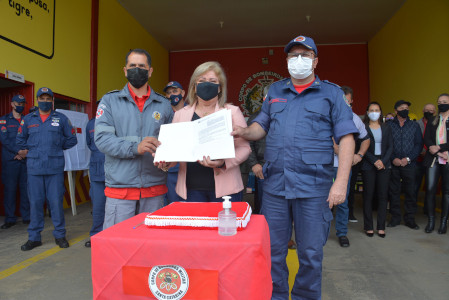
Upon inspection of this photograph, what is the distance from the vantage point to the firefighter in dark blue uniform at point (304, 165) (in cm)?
177

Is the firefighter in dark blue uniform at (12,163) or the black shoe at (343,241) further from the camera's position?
the firefighter in dark blue uniform at (12,163)

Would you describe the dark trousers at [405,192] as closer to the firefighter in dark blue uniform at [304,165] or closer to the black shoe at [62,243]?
the firefighter in dark blue uniform at [304,165]

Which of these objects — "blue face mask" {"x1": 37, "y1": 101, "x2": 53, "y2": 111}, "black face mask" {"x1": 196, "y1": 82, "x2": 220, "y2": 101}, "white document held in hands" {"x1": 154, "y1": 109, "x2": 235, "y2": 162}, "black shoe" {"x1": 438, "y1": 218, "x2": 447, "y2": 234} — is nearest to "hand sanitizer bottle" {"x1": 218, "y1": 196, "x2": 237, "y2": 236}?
"white document held in hands" {"x1": 154, "y1": 109, "x2": 235, "y2": 162}

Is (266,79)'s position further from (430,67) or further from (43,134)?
(43,134)

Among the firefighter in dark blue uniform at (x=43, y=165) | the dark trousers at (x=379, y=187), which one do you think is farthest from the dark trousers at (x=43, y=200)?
the dark trousers at (x=379, y=187)

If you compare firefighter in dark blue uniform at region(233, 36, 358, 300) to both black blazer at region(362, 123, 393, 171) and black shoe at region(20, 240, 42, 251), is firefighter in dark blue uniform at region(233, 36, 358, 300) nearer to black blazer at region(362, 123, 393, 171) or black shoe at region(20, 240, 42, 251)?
black blazer at region(362, 123, 393, 171)

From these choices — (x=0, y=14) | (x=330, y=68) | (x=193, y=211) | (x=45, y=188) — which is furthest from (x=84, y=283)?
(x=330, y=68)

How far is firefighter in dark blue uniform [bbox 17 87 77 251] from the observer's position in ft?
11.9

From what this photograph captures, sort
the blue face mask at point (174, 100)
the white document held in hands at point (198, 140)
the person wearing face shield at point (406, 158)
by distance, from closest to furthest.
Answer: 1. the white document held in hands at point (198, 140)
2. the blue face mask at point (174, 100)
3. the person wearing face shield at point (406, 158)

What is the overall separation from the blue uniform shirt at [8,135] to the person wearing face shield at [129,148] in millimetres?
3554

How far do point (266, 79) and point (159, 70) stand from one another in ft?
11.2

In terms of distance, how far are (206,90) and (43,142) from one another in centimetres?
258

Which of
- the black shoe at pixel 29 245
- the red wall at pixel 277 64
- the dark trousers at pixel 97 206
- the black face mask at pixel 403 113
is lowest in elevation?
the black shoe at pixel 29 245

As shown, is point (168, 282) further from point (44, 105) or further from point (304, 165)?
point (44, 105)
